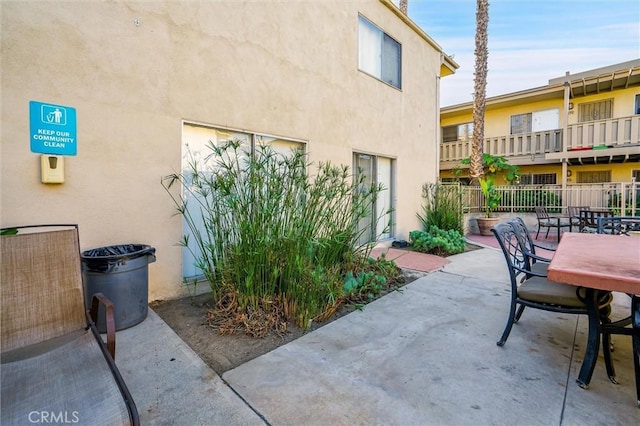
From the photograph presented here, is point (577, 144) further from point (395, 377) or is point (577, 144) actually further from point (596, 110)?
point (395, 377)

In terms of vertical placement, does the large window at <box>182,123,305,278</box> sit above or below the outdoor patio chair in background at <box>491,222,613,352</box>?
above

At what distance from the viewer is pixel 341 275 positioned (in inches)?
153

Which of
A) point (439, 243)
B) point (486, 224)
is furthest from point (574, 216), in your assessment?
point (439, 243)

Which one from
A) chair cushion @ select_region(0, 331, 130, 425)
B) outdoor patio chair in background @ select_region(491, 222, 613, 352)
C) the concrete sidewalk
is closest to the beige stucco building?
the concrete sidewalk

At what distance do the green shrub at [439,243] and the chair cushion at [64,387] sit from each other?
6.00 m

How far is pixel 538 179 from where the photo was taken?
13812 millimetres

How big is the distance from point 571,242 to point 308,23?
4890 millimetres

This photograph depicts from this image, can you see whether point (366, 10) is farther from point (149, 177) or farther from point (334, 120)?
point (149, 177)

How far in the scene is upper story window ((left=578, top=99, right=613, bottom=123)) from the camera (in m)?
12.1

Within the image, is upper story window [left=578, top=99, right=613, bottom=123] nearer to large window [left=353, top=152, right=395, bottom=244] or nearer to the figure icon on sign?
large window [left=353, top=152, right=395, bottom=244]

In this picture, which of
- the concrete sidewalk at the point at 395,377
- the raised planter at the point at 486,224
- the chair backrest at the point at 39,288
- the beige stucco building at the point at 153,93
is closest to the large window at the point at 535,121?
the raised planter at the point at 486,224

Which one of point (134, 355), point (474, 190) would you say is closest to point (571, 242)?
point (134, 355)

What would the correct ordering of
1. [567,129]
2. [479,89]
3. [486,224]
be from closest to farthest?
[486,224] → [479,89] → [567,129]

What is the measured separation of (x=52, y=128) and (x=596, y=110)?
17107 millimetres
